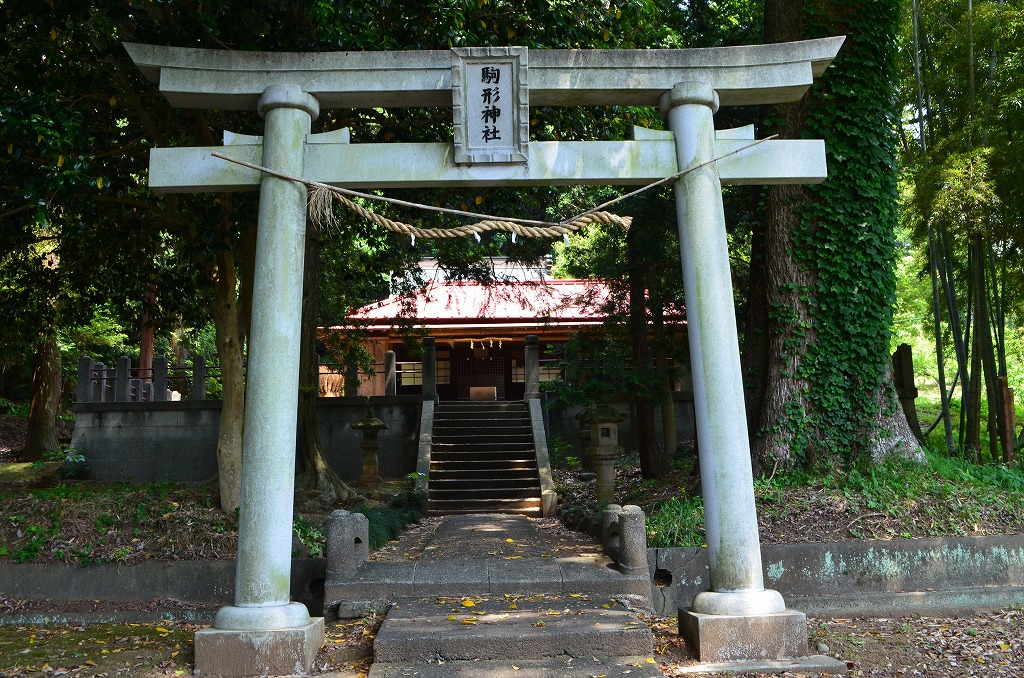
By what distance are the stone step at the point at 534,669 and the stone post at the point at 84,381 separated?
14.5 metres

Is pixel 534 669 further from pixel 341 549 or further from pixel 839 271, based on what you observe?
pixel 839 271

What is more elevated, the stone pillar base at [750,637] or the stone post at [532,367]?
the stone post at [532,367]

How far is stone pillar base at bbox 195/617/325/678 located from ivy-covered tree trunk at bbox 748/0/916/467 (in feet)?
16.1

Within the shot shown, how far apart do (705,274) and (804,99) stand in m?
3.80

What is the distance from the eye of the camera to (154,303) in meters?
12.4

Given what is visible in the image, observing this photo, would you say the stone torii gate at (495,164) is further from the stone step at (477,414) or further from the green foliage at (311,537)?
the stone step at (477,414)

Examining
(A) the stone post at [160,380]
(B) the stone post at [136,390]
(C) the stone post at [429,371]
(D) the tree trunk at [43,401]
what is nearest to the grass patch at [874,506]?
(C) the stone post at [429,371]

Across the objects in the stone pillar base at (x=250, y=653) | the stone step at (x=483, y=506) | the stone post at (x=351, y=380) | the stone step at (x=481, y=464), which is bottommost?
the stone pillar base at (x=250, y=653)

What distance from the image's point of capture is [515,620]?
17.2 feet

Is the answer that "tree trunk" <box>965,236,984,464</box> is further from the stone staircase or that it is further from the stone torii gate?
the stone staircase

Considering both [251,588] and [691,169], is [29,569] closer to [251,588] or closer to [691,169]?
[251,588]

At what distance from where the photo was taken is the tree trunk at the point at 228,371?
29.9ft

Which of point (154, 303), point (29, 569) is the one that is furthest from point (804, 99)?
point (154, 303)

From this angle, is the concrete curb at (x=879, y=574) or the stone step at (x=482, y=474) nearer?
the concrete curb at (x=879, y=574)
